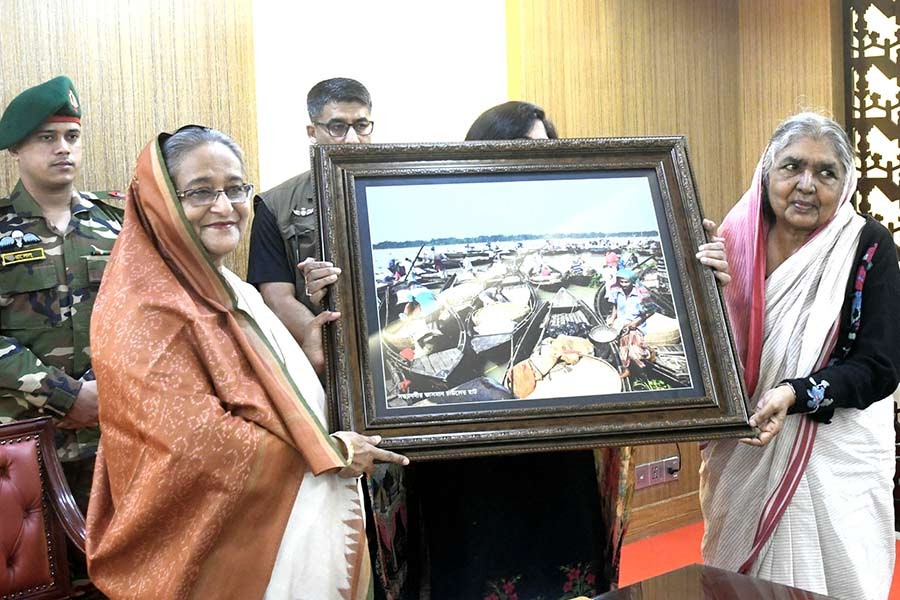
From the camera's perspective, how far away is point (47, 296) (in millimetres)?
2592

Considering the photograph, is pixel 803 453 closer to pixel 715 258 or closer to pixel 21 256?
pixel 715 258

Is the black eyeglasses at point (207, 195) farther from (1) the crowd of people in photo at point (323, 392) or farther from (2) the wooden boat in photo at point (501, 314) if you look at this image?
(2) the wooden boat in photo at point (501, 314)

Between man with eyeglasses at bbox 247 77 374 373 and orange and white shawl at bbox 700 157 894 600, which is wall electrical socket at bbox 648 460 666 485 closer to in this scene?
orange and white shawl at bbox 700 157 894 600

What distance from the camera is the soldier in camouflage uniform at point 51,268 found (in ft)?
8.30

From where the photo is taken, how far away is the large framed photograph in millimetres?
1944

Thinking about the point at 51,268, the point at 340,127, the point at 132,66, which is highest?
the point at 132,66

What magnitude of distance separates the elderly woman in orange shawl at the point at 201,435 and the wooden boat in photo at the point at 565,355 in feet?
1.16

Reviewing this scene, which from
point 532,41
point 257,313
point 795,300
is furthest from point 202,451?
point 532,41

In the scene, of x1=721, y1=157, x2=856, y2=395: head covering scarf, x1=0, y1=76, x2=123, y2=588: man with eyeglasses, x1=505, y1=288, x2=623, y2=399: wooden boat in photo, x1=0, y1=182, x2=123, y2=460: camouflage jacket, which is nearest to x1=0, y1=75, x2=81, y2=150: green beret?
x1=0, y1=76, x2=123, y2=588: man with eyeglasses

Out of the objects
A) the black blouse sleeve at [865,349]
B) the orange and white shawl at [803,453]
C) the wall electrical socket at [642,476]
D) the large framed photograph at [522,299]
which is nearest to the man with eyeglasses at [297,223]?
the large framed photograph at [522,299]

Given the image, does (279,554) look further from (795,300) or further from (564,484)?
(795,300)

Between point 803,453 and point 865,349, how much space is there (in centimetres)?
29

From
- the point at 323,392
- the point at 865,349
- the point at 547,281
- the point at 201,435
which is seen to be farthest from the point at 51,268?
the point at 865,349

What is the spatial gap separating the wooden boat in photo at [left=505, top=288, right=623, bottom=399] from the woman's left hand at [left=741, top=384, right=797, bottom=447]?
1.26 feet
